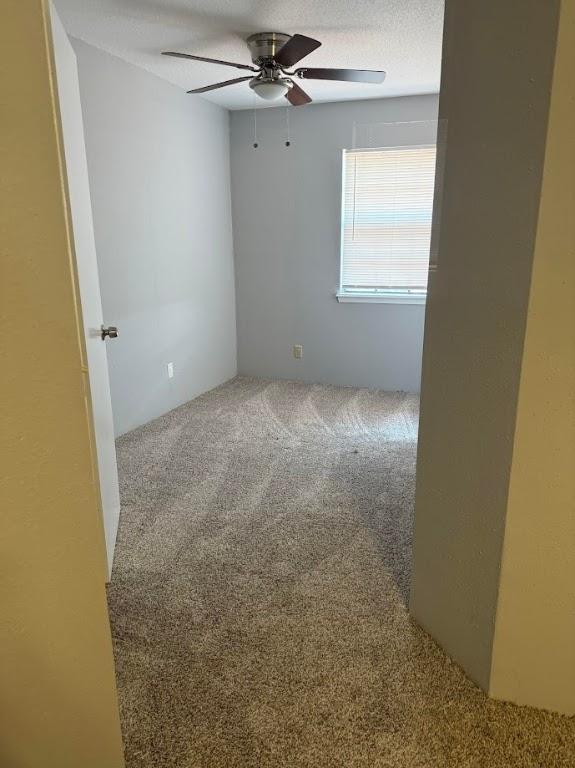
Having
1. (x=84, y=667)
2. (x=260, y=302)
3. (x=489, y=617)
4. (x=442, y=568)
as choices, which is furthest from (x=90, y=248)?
(x=260, y=302)

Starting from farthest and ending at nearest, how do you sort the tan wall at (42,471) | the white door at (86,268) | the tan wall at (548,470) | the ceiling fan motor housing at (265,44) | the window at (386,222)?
the window at (386,222), the ceiling fan motor housing at (265,44), the white door at (86,268), the tan wall at (548,470), the tan wall at (42,471)

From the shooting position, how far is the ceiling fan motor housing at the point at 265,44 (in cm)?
274

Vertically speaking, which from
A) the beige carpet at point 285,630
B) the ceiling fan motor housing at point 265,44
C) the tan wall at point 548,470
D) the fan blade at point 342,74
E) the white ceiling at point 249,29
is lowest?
the beige carpet at point 285,630

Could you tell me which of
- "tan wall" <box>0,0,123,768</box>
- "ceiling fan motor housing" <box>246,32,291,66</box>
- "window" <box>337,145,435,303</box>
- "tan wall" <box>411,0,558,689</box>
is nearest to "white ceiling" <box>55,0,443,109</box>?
"ceiling fan motor housing" <box>246,32,291,66</box>

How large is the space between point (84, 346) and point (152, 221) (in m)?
2.22

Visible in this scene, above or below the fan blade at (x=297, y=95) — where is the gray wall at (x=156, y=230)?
below

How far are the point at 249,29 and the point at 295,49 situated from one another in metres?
0.45

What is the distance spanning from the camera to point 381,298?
440 centimetres

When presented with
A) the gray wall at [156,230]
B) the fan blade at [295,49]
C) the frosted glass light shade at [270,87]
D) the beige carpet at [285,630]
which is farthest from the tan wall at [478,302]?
the gray wall at [156,230]

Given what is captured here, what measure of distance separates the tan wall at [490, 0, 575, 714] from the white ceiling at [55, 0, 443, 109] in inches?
73.1

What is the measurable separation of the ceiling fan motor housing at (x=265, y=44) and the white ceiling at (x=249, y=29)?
0.14 ft

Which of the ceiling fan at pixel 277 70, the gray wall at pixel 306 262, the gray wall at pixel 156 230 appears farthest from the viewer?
the gray wall at pixel 306 262

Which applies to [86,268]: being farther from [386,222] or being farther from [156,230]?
[386,222]

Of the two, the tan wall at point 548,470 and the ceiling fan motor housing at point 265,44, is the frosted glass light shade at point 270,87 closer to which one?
the ceiling fan motor housing at point 265,44
